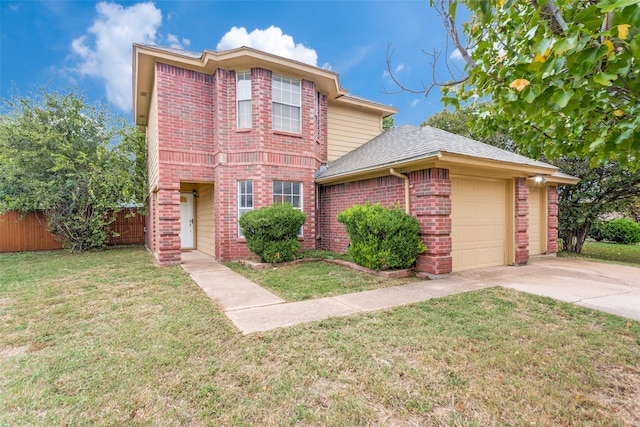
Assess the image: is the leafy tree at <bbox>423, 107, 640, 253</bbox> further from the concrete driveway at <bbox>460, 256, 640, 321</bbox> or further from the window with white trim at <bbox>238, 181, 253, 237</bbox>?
the window with white trim at <bbox>238, 181, 253, 237</bbox>

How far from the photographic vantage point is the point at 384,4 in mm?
6176

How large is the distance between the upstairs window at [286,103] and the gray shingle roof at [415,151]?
71.1 inches

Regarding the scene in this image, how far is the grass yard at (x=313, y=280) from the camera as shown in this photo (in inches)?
206

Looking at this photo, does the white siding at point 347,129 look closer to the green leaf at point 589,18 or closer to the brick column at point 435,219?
the brick column at point 435,219

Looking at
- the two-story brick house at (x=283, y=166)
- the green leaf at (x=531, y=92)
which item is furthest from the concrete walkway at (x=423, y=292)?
the green leaf at (x=531, y=92)

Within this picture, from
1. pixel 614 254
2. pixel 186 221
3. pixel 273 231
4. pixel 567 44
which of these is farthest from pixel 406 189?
pixel 614 254

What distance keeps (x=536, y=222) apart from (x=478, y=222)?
433 cm

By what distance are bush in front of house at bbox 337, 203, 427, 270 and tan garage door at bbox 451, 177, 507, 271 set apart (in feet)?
3.86

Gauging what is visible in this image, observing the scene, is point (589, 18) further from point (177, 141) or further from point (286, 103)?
point (177, 141)

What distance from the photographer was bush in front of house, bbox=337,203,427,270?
6.25 metres

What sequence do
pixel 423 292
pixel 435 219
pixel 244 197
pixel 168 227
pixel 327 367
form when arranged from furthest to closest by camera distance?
pixel 244 197 < pixel 168 227 < pixel 435 219 < pixel 423 292 < pixel 327 367

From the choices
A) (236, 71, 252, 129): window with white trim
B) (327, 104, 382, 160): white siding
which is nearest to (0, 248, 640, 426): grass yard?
(236, 71, 252, 129): window with white trim

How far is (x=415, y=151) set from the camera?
6.75 m

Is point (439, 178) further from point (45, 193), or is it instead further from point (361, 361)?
point (45, 193)
